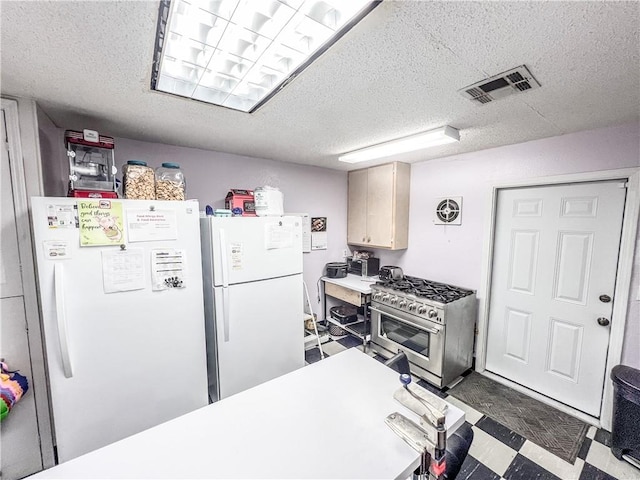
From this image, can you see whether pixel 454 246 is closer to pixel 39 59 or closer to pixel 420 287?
pixel 420 287

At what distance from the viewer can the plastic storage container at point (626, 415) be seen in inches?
63.6

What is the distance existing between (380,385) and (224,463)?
0.74 meters

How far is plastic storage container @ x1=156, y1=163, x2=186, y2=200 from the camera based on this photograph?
1.86 metres

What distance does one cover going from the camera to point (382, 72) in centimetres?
119

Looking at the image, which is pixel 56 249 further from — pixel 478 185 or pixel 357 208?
pixel 478 185

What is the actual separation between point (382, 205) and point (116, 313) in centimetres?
279

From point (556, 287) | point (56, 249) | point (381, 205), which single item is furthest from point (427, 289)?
point (56, 249)

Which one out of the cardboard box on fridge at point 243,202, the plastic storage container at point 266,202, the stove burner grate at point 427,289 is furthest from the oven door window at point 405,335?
the cardboard box on fridge at point 243,202

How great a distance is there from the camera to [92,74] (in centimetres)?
119

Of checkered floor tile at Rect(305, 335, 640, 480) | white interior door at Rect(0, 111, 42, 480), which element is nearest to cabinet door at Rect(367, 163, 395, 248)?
checkered floor tile at Rect(305, 335, 640, 480)

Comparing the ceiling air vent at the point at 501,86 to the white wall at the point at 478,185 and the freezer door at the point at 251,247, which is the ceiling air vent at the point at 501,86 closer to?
the white wall at the point at 478,185

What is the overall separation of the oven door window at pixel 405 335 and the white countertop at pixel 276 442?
153cm

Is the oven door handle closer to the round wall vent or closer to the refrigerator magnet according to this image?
the round wall vent

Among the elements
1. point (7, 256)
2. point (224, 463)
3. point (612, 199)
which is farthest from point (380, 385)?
point (612, 199)
